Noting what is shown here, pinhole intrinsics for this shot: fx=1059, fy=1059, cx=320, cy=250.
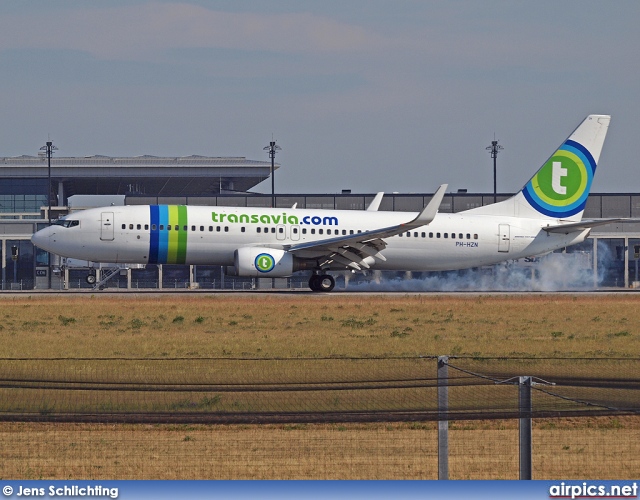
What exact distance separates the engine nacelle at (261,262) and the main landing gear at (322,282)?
10.2 feet

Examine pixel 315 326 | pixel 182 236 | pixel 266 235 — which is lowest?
pixel 315 326

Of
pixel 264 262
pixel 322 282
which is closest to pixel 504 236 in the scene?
pixel 322 282

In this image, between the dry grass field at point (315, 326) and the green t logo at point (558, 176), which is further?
the green t logo at point (558, 176)

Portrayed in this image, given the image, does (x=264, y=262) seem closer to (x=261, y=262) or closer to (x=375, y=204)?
(x=261, y=262)

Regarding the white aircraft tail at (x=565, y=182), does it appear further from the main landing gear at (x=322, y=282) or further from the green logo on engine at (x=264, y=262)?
the green logo on engine at (x=264, y=262)

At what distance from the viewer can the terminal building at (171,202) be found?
248 feet

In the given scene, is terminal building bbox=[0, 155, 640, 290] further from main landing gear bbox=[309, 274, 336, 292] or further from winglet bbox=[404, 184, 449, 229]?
winglet bbox=[404, 184, 449, 229]

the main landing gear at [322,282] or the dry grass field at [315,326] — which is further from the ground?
the main landing gear at [322,282]

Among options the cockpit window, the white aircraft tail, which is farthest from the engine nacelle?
the white aircraft tail

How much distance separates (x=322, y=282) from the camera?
52000mm

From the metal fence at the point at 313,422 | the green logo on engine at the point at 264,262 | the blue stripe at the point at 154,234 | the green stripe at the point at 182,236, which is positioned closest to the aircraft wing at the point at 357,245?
the green logo on engine at the point at 264,262

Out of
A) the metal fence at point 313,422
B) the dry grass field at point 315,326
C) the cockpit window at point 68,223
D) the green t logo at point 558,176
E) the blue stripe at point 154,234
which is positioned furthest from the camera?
the green t logo at point 558,176

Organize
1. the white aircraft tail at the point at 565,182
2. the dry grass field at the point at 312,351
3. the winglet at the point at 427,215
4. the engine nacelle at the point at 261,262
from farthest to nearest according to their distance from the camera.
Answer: the white aircraft tail at the point at 565,182 < the engine nacelle at the point at 261,262 < the winglet at the point at 427,215 < the dry grass field at the point at 312,351

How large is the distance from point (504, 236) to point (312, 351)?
89.9ft
